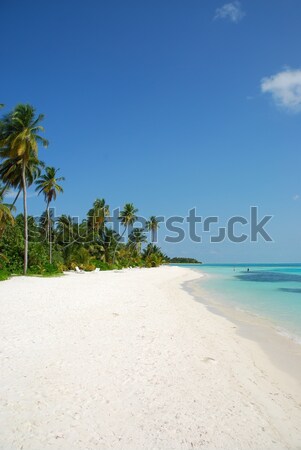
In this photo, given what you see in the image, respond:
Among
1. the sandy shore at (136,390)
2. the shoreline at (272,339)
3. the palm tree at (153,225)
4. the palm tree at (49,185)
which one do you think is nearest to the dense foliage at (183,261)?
the palm tree at (153,225)

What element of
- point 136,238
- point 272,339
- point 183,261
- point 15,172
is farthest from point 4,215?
point 183,261

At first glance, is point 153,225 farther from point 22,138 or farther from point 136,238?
point 22,138

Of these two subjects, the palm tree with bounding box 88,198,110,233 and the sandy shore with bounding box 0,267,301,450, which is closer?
the sandy shore with bounding box 0,267,301,450

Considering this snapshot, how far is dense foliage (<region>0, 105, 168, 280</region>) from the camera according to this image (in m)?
24.4

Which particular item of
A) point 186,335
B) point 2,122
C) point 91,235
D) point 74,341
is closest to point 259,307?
point 186,335

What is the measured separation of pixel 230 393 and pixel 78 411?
7.12 ft

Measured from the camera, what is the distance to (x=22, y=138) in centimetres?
2370

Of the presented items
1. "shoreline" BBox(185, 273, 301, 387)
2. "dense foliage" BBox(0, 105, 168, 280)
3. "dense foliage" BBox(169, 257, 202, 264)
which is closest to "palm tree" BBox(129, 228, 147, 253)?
"dense foliage" BBox(0, 105, 168, 280)

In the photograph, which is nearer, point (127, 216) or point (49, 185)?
point (49, 185)

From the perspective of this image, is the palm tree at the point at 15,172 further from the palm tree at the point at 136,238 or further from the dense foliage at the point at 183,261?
the dense foliage at the point at 183,261

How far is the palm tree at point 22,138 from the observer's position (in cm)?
2389

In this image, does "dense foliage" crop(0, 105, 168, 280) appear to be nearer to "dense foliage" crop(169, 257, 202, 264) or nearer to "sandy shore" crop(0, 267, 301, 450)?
"sandy shore" crop(0, 267, 301, 450)

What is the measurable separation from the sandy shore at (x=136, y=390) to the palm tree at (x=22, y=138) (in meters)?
18.6

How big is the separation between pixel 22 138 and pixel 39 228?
27.7 meters
